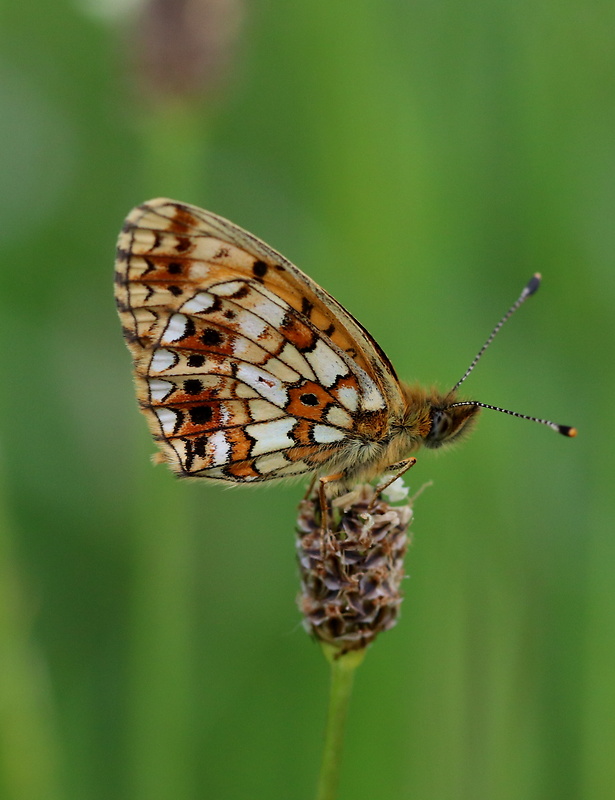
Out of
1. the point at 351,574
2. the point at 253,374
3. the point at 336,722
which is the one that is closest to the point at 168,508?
the point at 253,374

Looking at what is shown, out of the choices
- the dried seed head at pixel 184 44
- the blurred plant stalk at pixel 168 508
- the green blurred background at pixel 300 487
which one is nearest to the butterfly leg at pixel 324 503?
the green blurred background at pixel 300 487

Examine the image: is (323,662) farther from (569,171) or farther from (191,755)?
(569,171)

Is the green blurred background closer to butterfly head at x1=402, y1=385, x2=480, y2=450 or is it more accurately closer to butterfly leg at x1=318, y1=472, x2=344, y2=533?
butterfly head at x1=402, y1=385, x2=480, y2=450

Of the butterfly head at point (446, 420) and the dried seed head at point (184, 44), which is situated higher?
the dried seed head at point (184, 44)

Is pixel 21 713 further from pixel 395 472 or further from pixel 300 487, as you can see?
pixel 300 487

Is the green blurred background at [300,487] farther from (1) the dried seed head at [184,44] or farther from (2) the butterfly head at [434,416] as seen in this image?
(2) the butterfly head at [434,416]

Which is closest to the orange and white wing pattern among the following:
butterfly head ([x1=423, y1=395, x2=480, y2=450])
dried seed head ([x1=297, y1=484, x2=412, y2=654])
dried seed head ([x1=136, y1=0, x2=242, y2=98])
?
butterfly head ([x1=423, y1=395, x2=480, y2=450])

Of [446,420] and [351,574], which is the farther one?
[446,420]
